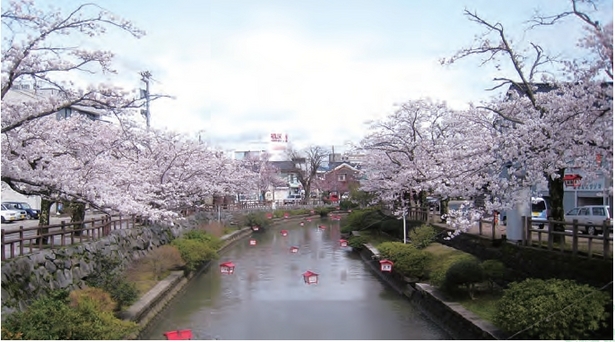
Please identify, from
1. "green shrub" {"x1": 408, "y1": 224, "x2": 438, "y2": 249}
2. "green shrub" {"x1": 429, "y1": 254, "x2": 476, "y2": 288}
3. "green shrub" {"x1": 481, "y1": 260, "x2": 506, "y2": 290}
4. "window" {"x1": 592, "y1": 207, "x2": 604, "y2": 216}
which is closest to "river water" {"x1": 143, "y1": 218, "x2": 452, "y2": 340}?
"green shrub" {"x1": 429, "y1": 254, "x2": 476, "y2": 288}

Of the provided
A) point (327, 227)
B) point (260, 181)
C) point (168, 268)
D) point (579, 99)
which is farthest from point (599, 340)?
point (260, 181)

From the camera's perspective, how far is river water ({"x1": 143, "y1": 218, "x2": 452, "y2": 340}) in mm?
12484

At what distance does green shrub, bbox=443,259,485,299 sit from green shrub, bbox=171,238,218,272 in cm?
970

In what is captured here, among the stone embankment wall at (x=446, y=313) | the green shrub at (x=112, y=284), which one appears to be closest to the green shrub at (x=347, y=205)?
the stone embankment wall at (x=446, y=313)

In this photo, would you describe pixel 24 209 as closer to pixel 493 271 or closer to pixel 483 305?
pixel 493 271

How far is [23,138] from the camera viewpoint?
36.3ft

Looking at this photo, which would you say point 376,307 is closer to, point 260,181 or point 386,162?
point 386,162

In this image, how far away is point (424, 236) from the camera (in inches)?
792

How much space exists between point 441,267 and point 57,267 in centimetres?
943

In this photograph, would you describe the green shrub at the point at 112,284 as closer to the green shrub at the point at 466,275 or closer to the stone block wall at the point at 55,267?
the stone block wall at the point at 55,267

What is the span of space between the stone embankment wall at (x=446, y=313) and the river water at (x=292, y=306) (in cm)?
22

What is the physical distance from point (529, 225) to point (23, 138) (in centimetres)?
1127

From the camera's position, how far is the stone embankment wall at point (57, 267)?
985cm

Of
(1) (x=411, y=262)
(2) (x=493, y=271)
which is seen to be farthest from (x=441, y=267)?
(1) (x=411, y=262)
